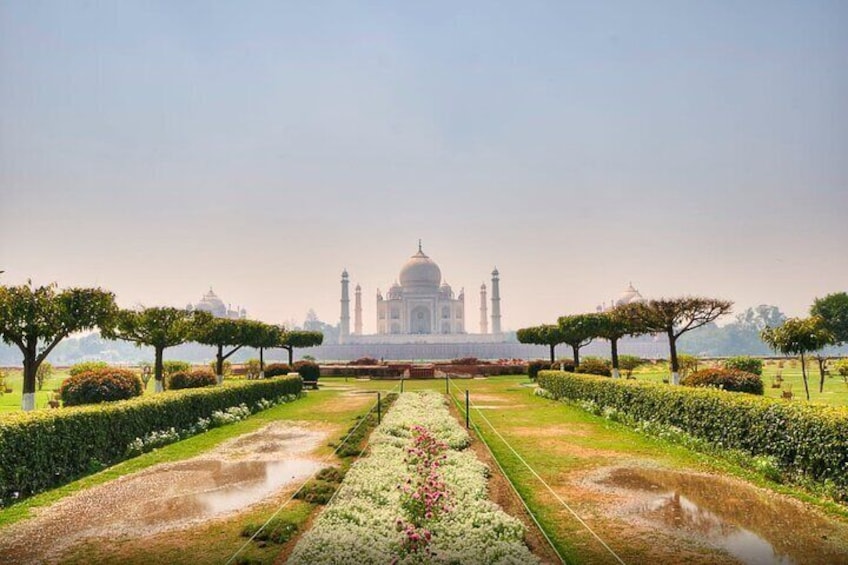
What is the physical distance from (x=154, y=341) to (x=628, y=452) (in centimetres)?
2157

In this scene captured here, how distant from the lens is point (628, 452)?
50.6 ft

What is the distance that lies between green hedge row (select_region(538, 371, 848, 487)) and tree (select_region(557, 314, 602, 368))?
1793 centimetres

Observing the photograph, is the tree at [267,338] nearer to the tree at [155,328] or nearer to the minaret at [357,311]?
the tree at [155,328]

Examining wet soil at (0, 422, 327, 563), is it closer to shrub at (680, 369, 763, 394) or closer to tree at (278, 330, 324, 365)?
shrub at (680, 369, 763, 394)

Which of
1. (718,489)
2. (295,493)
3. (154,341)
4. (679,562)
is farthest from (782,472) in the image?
(154,341)

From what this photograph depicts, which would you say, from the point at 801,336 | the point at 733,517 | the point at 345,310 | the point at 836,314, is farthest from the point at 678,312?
the point at 345,310

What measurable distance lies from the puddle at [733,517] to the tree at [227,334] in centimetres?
2416

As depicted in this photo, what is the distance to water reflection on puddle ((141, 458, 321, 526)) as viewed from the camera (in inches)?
413

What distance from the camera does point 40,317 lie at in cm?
1850

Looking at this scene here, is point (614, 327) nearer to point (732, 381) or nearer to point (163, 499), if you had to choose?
point (732, 381)

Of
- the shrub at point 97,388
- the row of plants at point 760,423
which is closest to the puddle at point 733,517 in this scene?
the row of plants at point 760,423

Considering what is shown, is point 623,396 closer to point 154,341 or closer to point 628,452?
point 628,452

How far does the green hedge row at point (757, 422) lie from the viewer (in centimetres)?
1074

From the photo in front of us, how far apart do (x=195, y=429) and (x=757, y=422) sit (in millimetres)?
15342
